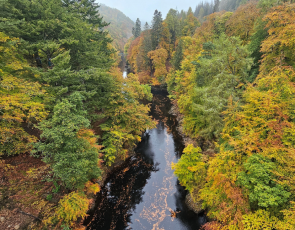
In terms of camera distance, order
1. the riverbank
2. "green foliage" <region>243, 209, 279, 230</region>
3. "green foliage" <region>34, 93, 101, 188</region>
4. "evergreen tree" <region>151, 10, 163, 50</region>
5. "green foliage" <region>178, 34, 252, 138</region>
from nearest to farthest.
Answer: "green foliage" <region>243, 209, 279, 230</region> < "green foliage" <region>34, 93, 101, 188</region> < the riverbank < "green foliage" <region>178, 34, 252, 138</region> < "evergreen tree" <region>151, 10, 163, 50</region>

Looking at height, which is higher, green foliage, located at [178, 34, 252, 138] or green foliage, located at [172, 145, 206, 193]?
green foliage, located at [178, 34, 252, 138]

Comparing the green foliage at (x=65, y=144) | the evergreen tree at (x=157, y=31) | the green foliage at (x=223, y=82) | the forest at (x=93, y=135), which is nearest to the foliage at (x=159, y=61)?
the evergreen tree at (x=157, y=31)

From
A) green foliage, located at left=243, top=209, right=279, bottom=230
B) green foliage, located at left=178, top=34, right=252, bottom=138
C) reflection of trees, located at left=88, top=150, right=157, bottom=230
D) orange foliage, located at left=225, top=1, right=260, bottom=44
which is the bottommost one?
reflection of trees, located at left=88, top=150, right=157, bottom=230

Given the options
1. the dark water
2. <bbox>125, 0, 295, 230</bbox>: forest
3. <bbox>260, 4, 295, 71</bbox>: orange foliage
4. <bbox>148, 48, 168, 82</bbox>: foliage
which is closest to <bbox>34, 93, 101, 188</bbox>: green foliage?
the dark water

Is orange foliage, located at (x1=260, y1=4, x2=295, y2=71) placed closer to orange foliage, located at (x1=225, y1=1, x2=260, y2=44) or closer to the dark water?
orange foliage, located at (x1=225, y1=1, x2=260, y2=44)

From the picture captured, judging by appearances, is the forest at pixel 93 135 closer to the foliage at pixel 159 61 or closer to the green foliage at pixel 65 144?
the green foliage at pixel 65 144
